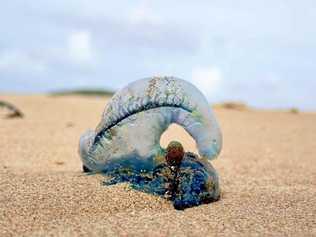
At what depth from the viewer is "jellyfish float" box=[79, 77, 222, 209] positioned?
466cm

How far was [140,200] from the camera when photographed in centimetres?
465

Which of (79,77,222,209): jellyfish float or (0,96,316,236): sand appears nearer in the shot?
(0,96,316,236): sand

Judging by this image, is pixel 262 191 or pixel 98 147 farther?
pixel 262 191

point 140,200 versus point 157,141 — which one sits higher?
point 157,141

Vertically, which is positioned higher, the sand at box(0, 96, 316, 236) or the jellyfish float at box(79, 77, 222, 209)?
the jellyfish float at box(79, 77, 222, 209)

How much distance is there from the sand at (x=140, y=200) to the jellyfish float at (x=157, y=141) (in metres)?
0.15

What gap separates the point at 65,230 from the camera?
395 cm

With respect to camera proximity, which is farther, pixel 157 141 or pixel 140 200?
pixel 157 141

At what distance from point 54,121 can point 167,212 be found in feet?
26.6

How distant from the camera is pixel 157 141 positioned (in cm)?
493

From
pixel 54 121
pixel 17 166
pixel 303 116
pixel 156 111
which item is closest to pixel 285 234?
pixel 156 111

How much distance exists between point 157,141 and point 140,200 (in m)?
0.55

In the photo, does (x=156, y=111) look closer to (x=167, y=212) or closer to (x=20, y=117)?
(x=167, y=212)

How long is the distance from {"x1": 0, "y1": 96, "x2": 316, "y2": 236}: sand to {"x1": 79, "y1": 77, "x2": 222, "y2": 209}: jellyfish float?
154 mm
